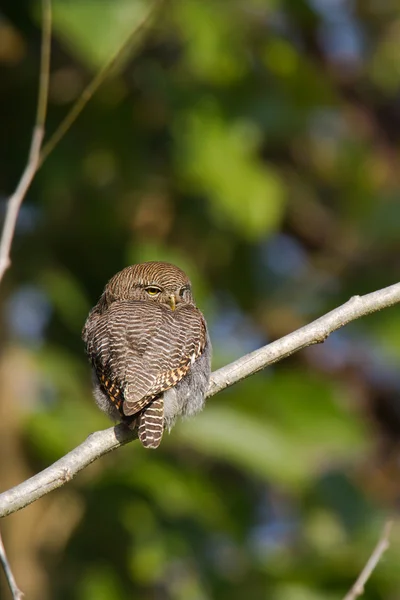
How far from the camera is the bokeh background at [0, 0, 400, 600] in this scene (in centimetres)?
739

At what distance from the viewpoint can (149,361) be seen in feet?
→ 15.1

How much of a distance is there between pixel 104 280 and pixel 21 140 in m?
1.06

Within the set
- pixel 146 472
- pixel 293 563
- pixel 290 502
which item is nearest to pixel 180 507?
pixel 146 472

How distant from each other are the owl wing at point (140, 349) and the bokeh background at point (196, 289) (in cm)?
228

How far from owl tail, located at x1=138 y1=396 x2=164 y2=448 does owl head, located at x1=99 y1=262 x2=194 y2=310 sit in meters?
0.80

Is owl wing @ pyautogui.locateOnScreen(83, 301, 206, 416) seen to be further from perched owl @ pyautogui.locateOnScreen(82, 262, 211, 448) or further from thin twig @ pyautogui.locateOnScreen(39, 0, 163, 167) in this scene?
thin twig @ pyautogui.locateOnScreen(39, 0, 163, 167)

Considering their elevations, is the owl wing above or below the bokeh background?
below

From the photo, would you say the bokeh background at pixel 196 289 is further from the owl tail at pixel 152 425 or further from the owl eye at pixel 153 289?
the owl tail at pixel 152 425

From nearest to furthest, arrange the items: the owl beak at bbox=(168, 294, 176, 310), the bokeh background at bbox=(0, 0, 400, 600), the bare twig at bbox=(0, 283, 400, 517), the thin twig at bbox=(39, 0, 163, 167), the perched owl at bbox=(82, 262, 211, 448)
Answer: the bare twig at bbox=(0, 283, 400, 517), the thin twig at bbox=(39, 0, 163, 167), the perched owl at bbox=(82, 262, 211, 448), the owl beak at bbox=(168, 294, 176, 310), the bokeh background at bbox=(0, 0, 400, 600)

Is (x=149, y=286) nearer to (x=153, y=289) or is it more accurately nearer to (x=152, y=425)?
(x=153, y=289)

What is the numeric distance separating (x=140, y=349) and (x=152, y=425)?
0.38 m

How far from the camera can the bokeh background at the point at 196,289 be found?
7395 millimetres

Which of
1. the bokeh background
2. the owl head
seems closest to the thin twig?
the owl head

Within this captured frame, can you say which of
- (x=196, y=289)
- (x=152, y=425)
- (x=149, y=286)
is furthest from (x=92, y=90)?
(x=196, y=289)
